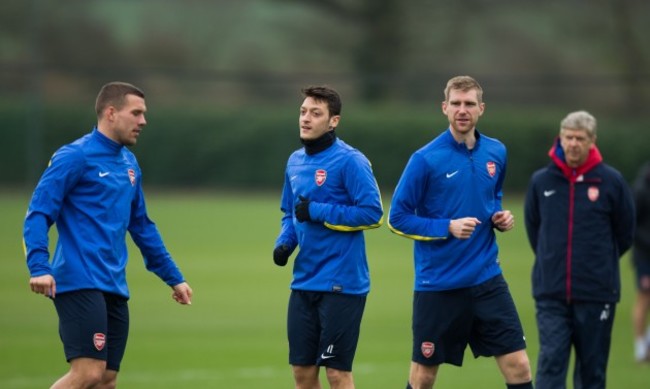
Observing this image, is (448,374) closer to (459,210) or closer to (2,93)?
(459,210)

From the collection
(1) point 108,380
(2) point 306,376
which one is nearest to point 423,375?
(2) point 306,376

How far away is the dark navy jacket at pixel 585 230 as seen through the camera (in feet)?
29.5

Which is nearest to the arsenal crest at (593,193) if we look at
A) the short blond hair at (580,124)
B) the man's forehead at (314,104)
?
the short blond hair at (580,124)

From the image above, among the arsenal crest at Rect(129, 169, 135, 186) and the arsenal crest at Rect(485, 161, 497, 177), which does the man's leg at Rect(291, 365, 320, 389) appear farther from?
the arsenal crest at Rect(485, 161, 497, 177)

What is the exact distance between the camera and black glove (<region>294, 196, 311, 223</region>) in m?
8.11

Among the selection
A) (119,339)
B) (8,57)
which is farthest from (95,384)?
(8,57)

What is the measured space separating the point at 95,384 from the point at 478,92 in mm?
3245

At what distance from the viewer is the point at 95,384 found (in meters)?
7.84

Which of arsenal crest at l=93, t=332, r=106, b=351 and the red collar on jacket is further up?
the red collar on jacket

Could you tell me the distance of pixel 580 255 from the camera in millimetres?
9016

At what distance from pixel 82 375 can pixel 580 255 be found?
3.75m

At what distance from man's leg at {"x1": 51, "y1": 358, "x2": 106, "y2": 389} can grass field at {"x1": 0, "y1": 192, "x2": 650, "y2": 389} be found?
137 inches

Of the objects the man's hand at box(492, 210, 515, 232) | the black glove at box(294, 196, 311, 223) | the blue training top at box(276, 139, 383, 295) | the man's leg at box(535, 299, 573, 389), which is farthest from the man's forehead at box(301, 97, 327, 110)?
the man's leg at box(535, 299, 573, 389)

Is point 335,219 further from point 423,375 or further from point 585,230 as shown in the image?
point 585,230
